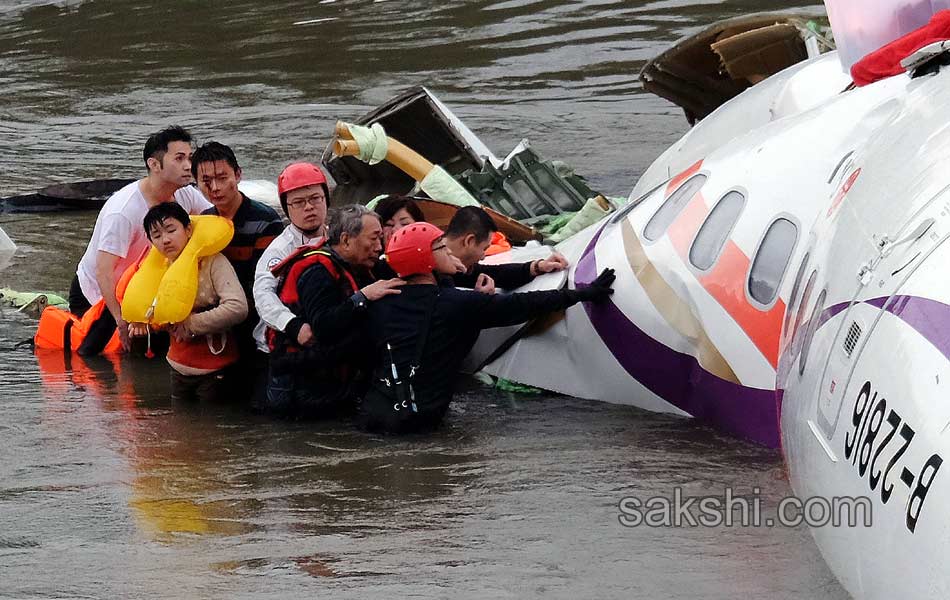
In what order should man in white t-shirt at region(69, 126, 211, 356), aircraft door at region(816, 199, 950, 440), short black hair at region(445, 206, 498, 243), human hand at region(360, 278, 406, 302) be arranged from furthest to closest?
man in white t-shirt at region(69, 126, 211, 356)
short black hair at region(445, 206, 498, 243)
human hand at region(360, 278, 406, 302)
aircraft door at region(816, 199, 950, 440)

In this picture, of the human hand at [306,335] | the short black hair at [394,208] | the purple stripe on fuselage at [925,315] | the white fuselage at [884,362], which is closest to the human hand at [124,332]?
the human hand at [306,335]

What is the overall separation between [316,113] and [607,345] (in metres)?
12.4

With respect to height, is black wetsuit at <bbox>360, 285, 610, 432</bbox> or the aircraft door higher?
the aircraft door

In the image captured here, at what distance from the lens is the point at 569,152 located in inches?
711

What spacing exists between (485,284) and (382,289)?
1.01 meters

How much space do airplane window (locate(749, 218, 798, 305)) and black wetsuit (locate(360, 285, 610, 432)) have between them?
60.9 inches

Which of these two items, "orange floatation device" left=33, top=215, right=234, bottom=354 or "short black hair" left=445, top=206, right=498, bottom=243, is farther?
"short black hair" left=445, top=206, right=498, bottom=243

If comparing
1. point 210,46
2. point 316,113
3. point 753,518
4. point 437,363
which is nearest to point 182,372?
point 437,363

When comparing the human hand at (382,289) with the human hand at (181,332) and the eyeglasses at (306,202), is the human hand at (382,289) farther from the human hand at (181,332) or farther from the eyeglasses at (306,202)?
the human hand at (181,332)

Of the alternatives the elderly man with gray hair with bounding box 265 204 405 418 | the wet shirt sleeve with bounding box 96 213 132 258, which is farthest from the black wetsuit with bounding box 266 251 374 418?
the wet shirt sleeve with bounding box 96 213 132 258

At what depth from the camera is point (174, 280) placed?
9.09 metres

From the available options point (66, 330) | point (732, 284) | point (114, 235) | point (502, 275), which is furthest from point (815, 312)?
point (66, 330)

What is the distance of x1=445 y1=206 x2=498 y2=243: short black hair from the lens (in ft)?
30.6

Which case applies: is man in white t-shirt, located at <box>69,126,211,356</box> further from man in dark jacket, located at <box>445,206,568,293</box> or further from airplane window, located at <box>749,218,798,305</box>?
airplane window, located at <box>749,218,798,305</box>
